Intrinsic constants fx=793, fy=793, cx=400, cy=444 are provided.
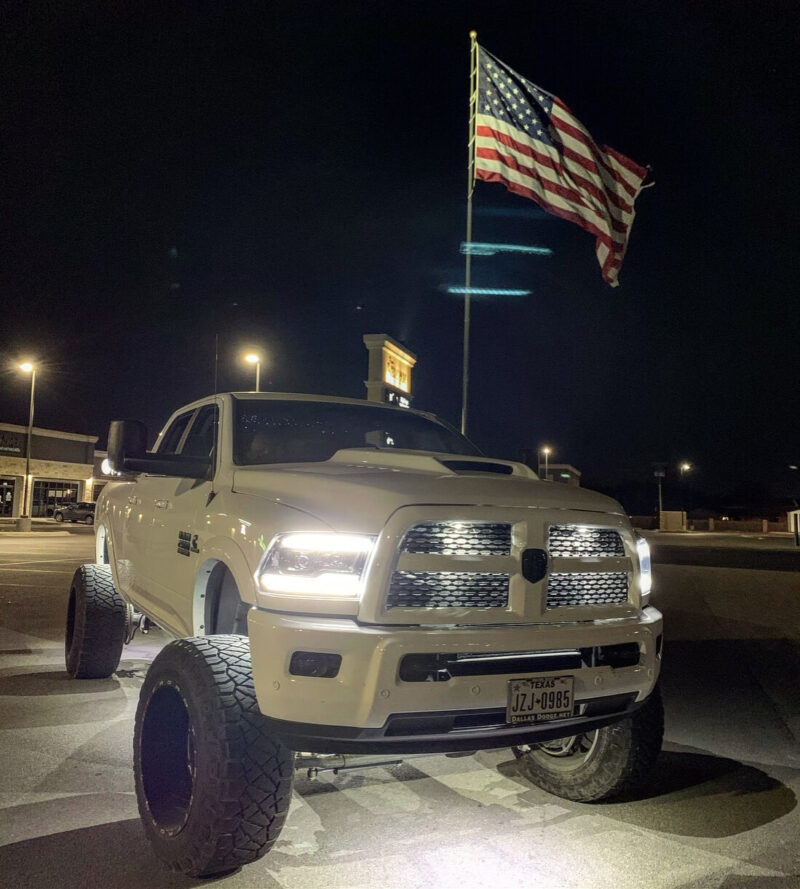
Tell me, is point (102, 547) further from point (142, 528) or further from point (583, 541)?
point (583, 541)

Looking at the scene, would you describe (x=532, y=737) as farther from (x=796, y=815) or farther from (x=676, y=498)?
(x=676, y=498)

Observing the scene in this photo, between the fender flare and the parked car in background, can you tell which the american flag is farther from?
the parked car in background

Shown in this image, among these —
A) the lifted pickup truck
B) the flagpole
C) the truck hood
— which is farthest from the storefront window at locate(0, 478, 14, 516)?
the truck hood

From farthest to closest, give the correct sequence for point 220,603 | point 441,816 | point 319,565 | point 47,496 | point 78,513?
point 47,496, point 78,513, point 220,603, point 441,816, point 319,565

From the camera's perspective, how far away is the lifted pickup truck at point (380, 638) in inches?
110

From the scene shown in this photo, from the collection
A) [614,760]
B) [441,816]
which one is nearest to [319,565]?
[441,816]

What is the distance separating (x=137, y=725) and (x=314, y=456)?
1.70m

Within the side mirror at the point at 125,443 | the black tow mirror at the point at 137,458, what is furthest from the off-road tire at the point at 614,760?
the side mirror at the point at 125,443

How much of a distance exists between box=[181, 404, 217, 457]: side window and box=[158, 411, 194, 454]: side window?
0.23 metres

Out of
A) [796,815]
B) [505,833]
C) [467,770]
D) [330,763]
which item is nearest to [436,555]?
[330,763]

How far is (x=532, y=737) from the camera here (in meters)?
3.07

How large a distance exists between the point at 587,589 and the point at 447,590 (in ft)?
2.34

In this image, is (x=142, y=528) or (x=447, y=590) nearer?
(x=447, y=590)

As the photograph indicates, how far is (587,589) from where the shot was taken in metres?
3.37
